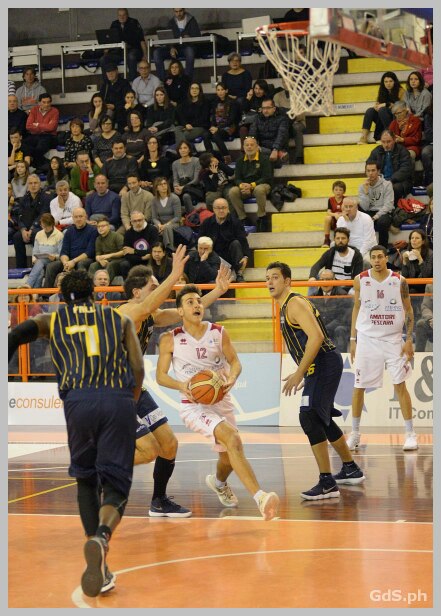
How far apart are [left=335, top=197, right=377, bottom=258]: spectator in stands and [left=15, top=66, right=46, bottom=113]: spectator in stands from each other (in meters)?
8.49

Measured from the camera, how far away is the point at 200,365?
27.2ft

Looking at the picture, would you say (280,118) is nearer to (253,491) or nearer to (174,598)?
(253,491)

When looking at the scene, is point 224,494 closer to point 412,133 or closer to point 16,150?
point 412,133

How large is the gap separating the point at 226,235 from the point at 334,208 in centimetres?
172

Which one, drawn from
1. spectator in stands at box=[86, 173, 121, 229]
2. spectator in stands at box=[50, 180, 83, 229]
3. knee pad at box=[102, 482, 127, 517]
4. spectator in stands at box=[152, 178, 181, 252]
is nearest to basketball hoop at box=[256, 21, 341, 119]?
knee pad at box=[102, 482, 127, 517]

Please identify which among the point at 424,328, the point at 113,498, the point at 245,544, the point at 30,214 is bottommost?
the point at 245,544

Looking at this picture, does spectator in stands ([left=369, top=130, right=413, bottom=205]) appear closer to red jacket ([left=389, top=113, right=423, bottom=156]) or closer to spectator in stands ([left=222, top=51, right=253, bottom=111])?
red jacket ([left=389, top=113, right=423, bottom=156])

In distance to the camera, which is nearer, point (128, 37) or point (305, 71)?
point (305, 71)

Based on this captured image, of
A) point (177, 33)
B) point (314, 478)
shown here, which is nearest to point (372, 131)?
point (177, 33)

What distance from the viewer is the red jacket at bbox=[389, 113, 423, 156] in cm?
1653

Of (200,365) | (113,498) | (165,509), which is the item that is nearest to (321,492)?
(165,509)

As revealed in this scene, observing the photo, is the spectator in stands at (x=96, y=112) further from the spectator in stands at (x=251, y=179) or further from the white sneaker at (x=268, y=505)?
the white sneaker at (x=268, y=505)

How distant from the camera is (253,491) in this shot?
7344mm

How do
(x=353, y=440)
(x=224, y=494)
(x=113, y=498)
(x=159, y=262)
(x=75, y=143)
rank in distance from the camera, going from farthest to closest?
(x=75, y=143) < (x=159, y=262) < (x=353, y=440) < (x=224, y=494) < (x=113, y=498)
